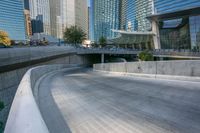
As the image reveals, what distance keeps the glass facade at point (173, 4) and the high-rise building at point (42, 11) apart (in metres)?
105

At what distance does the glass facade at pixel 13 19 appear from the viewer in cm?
13900

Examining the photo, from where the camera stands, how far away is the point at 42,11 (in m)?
185

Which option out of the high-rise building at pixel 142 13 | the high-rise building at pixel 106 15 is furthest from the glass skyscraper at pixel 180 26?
the high-rise building at pixel 106 15

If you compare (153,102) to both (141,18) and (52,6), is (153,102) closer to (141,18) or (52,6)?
(141,18)

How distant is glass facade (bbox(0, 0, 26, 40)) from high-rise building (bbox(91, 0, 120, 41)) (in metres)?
62.7

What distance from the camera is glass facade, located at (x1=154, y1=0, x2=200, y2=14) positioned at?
7700 cm

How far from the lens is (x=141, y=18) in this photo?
451 feet

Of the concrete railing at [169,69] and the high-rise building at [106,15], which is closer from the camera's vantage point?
the concrete railing at [169,69]

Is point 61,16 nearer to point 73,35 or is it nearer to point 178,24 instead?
point 73,35

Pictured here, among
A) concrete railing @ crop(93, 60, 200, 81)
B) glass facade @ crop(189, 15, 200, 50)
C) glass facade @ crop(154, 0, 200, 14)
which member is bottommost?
concrete railing @ crop(93, 60, 200, 81)

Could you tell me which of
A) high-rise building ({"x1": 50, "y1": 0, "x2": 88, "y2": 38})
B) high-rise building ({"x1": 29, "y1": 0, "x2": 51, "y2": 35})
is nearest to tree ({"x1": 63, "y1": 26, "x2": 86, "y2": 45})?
high-rise building ({"x1": 29, "y1": 0, "x2": 51, "y2": 35})

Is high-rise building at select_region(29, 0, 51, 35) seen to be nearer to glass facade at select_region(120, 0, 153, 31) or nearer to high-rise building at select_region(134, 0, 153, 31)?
glass facade at select_region(120, 0, 153, 31)

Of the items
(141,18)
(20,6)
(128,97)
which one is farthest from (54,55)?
(20,6)

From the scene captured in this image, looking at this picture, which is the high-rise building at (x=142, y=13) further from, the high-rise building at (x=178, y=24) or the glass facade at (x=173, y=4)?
the high-rise building at (x=178, y=24)
